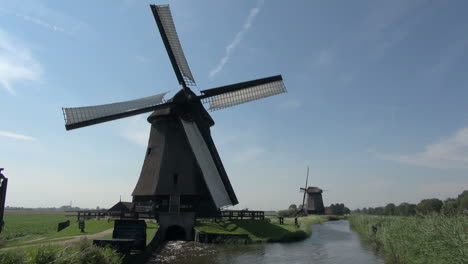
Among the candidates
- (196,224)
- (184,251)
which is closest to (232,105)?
(196,224)

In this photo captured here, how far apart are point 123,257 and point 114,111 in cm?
1197

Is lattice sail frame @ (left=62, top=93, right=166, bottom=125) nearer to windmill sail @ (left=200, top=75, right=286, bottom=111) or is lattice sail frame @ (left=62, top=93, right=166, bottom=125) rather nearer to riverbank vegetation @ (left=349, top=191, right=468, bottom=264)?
windmill sail @ (left=200, top=75, right=286, bottom=111)

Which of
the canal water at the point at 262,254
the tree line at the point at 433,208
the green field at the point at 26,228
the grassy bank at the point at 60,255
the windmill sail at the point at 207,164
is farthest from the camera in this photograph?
the green field at the point at 26,228

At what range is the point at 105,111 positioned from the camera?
71.2 ft

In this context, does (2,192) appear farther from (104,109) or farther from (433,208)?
(433,208)

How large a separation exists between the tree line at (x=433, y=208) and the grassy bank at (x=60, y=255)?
34.6 feet

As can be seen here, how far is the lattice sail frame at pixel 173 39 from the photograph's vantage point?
26.1 meters

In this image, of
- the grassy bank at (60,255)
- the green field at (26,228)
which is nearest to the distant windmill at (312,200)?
the green field at (26,228)

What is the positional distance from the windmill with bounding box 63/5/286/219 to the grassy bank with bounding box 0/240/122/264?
12166mm

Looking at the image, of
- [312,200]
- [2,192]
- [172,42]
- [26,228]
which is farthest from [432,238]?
[312,200]

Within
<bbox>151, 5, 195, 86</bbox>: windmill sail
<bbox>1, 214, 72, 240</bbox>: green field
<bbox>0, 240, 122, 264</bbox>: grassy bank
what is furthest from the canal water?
<bbox>151, 5, 195, 86</bbox>: windmill sail

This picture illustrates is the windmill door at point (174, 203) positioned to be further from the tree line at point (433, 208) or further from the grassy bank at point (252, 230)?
the tree line at point (433, 208)

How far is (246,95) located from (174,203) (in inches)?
368

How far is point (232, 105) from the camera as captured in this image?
84.9ft
